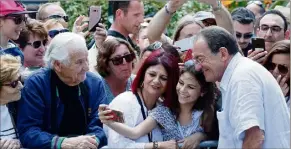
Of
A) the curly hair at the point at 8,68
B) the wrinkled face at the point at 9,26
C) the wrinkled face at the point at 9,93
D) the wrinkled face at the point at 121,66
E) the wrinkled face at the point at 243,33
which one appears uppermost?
the wrinkled face at the point at 9,26

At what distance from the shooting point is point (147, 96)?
A: 6465 mm

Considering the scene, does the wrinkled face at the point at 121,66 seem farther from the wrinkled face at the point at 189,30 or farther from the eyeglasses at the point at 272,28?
the eyeglasses at the point at 272,28

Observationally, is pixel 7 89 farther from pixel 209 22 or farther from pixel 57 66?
pixel 209 22

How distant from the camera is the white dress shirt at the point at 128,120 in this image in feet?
20.5

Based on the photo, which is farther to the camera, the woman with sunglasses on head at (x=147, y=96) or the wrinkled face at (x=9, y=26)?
the wrinkled face at (x=9, y=26)

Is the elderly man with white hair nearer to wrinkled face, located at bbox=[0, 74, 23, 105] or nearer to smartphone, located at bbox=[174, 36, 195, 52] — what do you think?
wrinkled face, located at bbox=[0, 74, 23, 105]

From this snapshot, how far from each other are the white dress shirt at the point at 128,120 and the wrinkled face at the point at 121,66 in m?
0.63

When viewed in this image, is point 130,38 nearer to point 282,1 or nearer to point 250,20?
point 250,20

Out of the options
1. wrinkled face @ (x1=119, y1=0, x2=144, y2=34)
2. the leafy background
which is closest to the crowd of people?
wrinkled face @ (x1=119, y1=0, x2=144, y2=34)

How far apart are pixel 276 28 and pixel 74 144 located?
9.31ft

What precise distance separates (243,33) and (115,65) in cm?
165

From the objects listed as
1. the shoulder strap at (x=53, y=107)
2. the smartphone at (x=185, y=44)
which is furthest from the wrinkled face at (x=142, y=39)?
the shoulder strap at (x=53, y=107)

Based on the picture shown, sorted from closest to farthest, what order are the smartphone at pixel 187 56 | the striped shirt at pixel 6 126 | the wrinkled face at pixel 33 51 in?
1. the striped shirt at pixel 6 126
2. the smartphone at pixel 187 56
3. the wrinkled face at pixel 33 51

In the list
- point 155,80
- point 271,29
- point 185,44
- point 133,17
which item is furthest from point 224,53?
point 271,29
